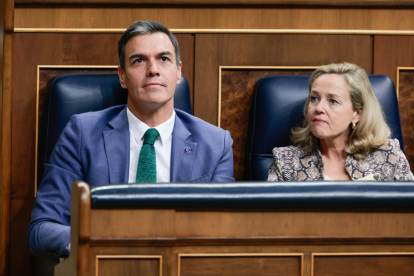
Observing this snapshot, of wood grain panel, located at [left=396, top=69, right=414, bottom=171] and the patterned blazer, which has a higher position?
wood grain panel, located at [left=396, top=69, right=414, bottom=171]

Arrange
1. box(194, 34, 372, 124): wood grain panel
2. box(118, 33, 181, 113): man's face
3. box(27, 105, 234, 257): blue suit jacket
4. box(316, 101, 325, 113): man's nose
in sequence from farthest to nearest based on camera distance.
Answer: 1. box(194, 34, 372, 124): wood grain panel
2. box(316, 101, 325, 113): man's nose
3. box(118, 33, 181, 113): man's face
4. box(27, 105, 234, 257): blue suit jacket

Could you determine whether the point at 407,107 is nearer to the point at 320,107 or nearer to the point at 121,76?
the point at 320,107

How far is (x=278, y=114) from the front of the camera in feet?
4.93

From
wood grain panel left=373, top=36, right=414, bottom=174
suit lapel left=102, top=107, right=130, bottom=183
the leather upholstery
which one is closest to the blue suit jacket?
suit lapel left=102, top=107, right=130, bottom=183

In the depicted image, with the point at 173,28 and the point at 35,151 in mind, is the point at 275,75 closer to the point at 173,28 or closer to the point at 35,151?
the point at 173,28

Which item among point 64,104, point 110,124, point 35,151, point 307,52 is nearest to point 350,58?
point 307,52

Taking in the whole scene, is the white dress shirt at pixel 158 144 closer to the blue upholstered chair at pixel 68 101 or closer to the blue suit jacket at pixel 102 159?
the blue suit jacket at pixel 102 159

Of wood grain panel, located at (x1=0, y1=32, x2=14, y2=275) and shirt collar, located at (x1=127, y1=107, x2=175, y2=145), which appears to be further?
wood grain panel, located at (x1=0, y1=32, x2=14, y2=275)

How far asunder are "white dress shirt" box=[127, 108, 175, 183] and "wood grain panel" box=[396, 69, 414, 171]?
0.98 meters

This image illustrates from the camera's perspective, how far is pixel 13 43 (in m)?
1.56

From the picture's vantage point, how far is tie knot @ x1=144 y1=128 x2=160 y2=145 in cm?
128

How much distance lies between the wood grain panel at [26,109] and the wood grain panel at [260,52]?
0.46m

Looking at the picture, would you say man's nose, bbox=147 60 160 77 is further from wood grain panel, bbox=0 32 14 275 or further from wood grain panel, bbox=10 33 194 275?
wood grain panel, bbox=0 32 14 275

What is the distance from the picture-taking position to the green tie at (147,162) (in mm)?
1233
